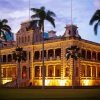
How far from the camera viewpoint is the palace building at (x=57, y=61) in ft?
306

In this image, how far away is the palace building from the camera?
93.2m

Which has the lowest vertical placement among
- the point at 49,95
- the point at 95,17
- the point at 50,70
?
the point at 49,95

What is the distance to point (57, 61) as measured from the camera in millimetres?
95312

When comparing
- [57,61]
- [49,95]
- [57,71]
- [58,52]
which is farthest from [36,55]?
[49,95]

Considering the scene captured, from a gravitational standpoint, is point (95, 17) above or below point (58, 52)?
above

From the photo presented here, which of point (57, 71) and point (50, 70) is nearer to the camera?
point (57, 71)

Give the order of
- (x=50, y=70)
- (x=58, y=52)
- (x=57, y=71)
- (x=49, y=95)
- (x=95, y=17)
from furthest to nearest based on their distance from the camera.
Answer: (x=50, y=70), (x=57, y=71), (x=58, y=52), (x=95, y=17), (x=49, y=95)

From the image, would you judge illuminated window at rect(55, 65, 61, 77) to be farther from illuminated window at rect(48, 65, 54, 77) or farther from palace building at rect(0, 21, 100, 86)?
illuminated window at rect(48, 65, 54, 77)

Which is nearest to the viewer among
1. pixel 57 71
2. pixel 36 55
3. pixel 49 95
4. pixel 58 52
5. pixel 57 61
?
pixel 49 95

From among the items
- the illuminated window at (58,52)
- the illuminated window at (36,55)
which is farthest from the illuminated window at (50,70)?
the illuminated window at (36,55)

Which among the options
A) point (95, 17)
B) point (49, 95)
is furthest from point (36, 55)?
point (49, 95)

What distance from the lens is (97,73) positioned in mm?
101500

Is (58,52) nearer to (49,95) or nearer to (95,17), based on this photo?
(95,17)

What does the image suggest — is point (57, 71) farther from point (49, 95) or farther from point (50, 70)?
point (49, 95)
